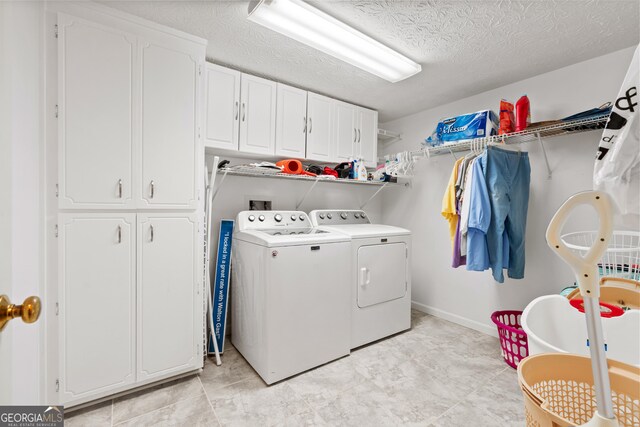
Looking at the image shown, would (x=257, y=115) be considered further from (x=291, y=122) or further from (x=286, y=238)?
(x=286, y=238)

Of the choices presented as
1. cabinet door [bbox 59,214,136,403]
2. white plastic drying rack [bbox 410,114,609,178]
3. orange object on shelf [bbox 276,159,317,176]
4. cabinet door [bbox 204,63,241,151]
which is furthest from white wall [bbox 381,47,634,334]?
cabinet door [bbox 59,214,136,403]

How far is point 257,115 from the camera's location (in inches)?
96.6

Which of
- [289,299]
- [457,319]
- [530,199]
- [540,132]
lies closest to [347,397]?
[289,299]

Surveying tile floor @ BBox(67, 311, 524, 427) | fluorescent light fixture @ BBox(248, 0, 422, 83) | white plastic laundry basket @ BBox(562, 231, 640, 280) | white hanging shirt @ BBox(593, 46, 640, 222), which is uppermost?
fluorescent light fixture @ BBox(248, 0, 422, 83)

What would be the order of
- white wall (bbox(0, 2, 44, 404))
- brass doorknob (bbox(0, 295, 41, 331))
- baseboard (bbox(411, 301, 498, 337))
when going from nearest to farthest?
brass doorknob (bbox(0, 295, 41, 331)) < white wall (bbox(0, 2, 44, 404)) < baseboard (bbox(411, 301, 498, 337))

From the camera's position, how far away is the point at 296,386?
75.9 inches

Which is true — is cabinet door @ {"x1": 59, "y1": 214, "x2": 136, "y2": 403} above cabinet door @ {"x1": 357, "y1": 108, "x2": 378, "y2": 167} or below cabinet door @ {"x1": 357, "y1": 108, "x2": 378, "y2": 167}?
below

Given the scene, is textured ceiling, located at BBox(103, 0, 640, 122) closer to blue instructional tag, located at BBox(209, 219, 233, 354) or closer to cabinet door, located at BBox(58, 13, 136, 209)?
cabinet door, located at BBox(58, 13, 136, 209)

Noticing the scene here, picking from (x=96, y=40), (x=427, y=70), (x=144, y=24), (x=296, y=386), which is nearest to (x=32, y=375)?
(x=296, y=386)

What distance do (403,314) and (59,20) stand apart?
10.6 feet

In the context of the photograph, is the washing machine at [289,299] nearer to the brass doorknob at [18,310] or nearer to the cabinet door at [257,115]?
the cabinet door at [257,115]

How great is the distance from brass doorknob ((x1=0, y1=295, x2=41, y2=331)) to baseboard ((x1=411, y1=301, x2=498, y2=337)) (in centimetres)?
323

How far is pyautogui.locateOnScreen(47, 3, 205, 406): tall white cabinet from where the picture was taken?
5.24 ft

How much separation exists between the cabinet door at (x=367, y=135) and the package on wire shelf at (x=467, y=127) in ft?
2.54
